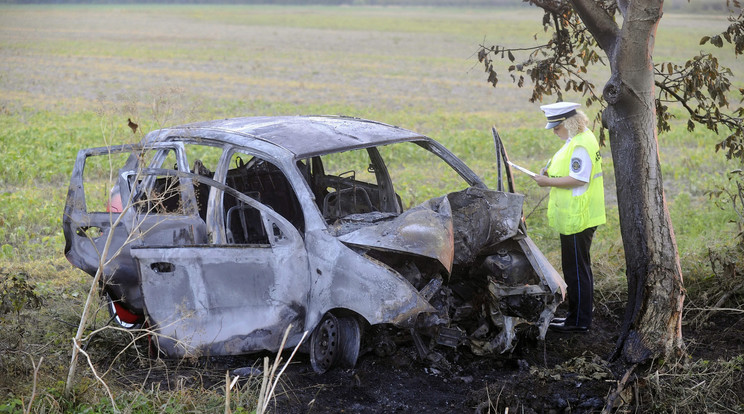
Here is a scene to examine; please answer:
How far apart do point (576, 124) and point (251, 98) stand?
765 inches

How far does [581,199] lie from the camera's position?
6105 millimetres

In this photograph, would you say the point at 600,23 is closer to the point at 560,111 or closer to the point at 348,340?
the point at 560,111

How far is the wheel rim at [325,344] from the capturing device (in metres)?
5.32

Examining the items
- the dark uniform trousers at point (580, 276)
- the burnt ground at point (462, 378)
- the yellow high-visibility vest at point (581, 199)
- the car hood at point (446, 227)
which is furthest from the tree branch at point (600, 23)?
the burnt ground at point (462, 378)

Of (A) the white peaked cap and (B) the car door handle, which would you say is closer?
(B) the car door handle

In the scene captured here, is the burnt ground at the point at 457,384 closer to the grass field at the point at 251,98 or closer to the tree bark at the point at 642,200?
the tree bark at the point at 642,200

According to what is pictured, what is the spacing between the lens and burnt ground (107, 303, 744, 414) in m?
4.79

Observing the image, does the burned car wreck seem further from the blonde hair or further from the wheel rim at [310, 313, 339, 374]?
the blonde hair

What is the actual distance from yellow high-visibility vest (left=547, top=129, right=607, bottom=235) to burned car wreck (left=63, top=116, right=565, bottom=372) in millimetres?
595

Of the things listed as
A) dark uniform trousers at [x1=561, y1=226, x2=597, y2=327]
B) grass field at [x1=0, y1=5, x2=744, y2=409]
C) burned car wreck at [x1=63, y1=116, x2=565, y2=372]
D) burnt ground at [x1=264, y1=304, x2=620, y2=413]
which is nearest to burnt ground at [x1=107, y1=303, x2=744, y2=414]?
burnt ground at [x1=264, y1=304, x2=620, y2=413]

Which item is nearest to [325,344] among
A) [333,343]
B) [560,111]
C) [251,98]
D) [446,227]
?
[333,343]

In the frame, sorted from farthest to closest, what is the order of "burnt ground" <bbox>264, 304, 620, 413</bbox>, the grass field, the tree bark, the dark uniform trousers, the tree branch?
the grass field → the dark uniform trousers → the tree branch → the tree bark → "burnt ground" <bbox>264, 304, 620, 413</bbox>

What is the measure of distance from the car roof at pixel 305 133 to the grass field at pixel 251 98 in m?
0.37

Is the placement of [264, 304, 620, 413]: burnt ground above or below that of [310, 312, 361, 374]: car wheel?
below
